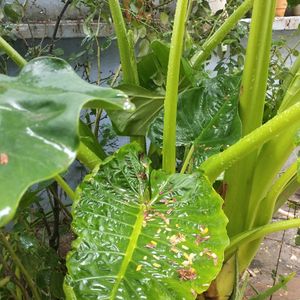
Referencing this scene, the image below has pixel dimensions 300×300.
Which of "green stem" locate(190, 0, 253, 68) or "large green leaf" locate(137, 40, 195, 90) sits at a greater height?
"green stem" locate(190, 0, 253, 68)

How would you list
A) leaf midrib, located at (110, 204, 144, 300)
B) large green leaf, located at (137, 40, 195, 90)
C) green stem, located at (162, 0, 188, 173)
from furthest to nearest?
1. large green leaf, located at (137, 40, 195, 90)
2. green stem, located at (162, 0, 188, 173)
3. leaf midrib, located at (110, 204, 144, 300)

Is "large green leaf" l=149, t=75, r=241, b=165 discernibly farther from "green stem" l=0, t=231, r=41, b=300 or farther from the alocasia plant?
"green stem" l=0, t=231, r=41, b=300

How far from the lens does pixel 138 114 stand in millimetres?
995

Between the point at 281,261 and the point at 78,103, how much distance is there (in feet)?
4.94

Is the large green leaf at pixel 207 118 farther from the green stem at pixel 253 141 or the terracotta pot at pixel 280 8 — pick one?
the terracotta pot at pixel 280 8

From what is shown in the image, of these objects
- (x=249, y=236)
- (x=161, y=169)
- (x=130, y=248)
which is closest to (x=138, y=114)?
(x=161, y=169)

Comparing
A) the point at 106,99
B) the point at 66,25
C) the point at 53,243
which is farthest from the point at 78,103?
the point at 66,25

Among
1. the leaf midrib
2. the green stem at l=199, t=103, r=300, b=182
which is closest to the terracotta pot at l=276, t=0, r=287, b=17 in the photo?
the green stem at l=199, t=103, r=300, b=182

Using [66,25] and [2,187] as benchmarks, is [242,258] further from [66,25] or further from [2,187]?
[66,25]

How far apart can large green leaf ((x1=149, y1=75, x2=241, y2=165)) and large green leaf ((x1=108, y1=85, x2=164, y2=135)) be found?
9 centimetres

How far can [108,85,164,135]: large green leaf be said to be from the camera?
96 cm

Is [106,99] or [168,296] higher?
[106,99]

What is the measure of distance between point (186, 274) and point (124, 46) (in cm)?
47

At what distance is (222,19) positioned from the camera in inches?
51.7
